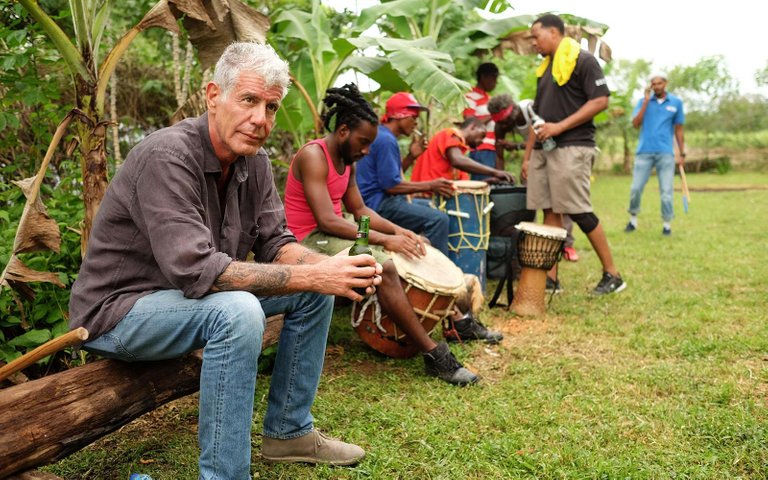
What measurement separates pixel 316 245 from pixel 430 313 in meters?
0.81

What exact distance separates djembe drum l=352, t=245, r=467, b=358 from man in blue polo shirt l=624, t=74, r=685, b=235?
5.69 metres

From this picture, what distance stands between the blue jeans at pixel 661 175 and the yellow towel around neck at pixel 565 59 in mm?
3723

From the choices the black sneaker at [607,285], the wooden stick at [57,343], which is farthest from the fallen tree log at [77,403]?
the black sneaker at [607,285]

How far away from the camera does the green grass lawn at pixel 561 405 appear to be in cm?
294

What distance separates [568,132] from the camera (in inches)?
229

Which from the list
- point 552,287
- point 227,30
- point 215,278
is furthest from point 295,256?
point 552,287

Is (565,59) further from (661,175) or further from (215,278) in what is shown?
(215,278)

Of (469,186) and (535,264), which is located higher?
(469,186)

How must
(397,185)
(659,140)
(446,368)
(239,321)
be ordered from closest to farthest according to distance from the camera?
(239,321), (446,368), (397,185), (659,140)

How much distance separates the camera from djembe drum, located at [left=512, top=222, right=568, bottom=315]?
214 inches

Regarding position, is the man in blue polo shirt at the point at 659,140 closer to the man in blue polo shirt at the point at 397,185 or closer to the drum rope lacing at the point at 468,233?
the drum rope lacing at the point at 468,233

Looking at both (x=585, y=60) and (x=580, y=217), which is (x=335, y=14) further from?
(x=580, y=217)

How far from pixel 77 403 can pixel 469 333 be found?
283cm

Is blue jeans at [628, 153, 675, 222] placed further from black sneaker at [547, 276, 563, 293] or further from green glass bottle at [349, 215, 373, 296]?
green glass bottle at [349, 215, 373, 296]
